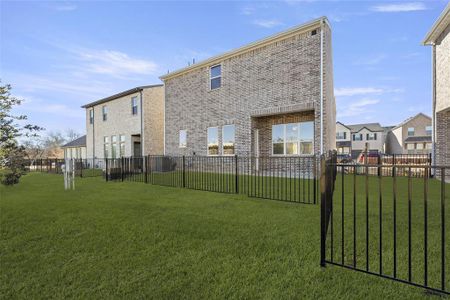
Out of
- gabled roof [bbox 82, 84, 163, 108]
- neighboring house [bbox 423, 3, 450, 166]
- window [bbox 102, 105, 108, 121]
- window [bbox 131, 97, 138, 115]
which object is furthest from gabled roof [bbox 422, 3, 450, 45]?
window [bbox 102, 105, 108, 121]

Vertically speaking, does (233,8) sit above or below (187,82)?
above

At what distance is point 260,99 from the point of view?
42.2ft

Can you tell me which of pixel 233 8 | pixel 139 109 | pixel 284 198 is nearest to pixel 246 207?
pixel 284 198

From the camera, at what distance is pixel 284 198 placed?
710 cm

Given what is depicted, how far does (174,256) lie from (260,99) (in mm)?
10677

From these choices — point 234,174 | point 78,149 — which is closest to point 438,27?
point 234,174

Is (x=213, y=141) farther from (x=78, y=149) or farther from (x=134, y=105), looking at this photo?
(x=78, y=149)

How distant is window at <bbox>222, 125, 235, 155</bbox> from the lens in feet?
46.5

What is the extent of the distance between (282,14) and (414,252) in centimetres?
1157

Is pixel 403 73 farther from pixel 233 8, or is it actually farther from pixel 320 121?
pixel 233 8

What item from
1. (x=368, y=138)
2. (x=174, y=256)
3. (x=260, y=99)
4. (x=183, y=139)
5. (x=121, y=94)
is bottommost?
(x=174, y=256)

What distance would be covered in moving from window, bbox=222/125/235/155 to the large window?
228 centimetres

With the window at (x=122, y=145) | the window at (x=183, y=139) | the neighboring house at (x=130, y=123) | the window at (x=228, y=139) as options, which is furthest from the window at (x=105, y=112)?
the window at (x=228, y=139)

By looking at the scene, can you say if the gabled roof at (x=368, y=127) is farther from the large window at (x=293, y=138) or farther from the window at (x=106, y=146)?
the window at (x=106, y=146)
